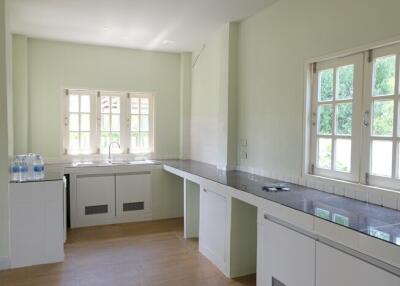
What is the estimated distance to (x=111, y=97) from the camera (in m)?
5.15

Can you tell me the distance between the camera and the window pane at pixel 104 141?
200 inches

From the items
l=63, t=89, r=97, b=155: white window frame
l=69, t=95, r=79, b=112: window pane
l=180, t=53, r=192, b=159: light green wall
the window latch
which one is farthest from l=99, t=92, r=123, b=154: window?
the window latch

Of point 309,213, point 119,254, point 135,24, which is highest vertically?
point 135,24

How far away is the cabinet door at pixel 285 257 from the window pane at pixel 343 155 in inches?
30.1

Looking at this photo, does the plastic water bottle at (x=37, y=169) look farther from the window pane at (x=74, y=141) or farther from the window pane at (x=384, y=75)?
the window pane at (x=384, y=75)

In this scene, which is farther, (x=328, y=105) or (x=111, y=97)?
(x=111, y=97)

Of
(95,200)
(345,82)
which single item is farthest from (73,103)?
(345,82)

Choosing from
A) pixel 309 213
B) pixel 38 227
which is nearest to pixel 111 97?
pixel 38 227

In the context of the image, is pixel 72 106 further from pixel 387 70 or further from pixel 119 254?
pixel 387 70

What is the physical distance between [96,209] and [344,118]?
142 inches

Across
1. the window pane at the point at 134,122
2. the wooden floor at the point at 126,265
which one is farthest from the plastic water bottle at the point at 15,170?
the window pane at the point at 134,122

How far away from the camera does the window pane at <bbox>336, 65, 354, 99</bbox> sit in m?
2.56

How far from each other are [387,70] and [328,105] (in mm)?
583

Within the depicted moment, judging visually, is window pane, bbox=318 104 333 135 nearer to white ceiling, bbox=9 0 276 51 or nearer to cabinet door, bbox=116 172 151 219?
white ceiling, bbox=9 0 276 51
